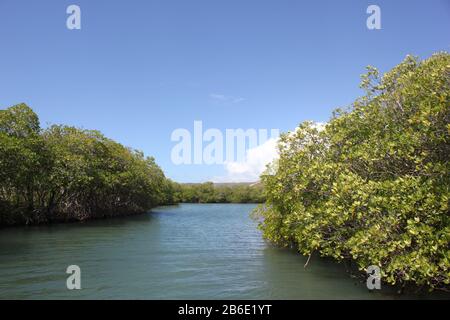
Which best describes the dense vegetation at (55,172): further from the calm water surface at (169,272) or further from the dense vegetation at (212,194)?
the dense vegetation at (212,194)

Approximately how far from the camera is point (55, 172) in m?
33.2

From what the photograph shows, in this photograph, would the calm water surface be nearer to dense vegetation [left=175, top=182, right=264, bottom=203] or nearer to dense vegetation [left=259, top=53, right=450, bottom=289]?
dense vegetation [left=259, top=53, right=450, bottom=289]

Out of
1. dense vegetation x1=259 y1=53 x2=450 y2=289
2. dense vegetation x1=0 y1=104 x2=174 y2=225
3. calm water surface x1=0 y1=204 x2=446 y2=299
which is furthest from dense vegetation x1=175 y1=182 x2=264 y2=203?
dense vegetation x1=259 y1=53 x2=450 y2=289

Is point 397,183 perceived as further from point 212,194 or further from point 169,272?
point 212,194

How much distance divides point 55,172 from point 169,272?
22.7 metres

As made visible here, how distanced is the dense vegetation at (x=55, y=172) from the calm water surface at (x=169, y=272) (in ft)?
25.2

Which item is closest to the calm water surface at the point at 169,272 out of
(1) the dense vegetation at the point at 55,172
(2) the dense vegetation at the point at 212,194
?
(1) the dense vegetation at the point at 55,172

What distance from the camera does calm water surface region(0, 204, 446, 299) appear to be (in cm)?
1149

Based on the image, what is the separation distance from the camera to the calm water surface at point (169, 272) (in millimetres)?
11492

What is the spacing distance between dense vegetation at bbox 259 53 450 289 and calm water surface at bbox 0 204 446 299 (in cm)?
177

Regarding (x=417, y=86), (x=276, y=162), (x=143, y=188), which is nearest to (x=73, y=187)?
(x=143, y=188)

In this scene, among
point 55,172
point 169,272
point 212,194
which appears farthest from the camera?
point 212,194

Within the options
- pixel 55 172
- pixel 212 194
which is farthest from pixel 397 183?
pixel 212 194

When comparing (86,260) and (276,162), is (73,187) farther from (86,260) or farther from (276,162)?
(276,162)
